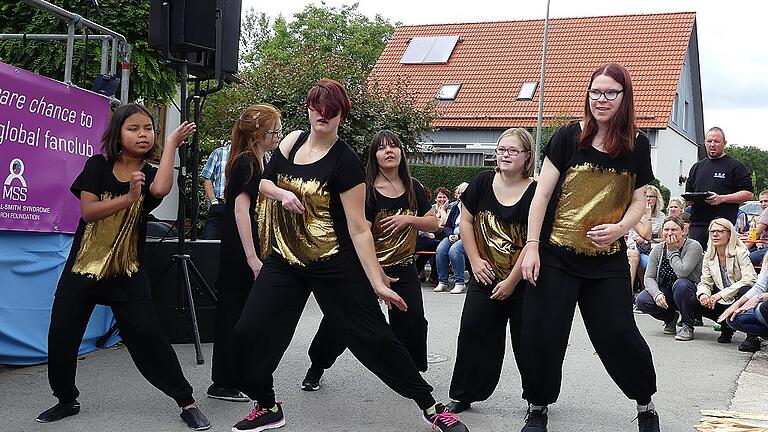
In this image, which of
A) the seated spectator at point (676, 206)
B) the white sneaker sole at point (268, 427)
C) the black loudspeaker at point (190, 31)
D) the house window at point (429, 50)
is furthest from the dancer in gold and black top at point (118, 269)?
the house window at point (429, 50)

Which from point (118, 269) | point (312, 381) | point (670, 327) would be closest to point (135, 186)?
point (118, 269)

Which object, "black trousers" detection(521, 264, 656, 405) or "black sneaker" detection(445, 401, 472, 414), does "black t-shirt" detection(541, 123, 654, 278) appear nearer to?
"black trousers" detection(521, 264, 656, 405)

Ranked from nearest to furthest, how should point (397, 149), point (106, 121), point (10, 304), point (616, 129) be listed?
1. point (616, 129)
2. point (397, 149)
3. point (10, 304)
4. point (106, 121)

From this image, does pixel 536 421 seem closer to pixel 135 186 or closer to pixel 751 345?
pixel 135 186

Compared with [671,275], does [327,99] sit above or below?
above

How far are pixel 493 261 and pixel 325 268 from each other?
119 cm

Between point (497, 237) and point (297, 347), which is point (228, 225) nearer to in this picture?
point (497, 237)

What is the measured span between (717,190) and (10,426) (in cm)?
731

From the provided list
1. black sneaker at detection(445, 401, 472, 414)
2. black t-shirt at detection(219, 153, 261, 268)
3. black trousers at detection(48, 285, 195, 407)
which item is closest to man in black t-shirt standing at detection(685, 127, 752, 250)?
black sneaker at detection(445, 401, 472, 414)

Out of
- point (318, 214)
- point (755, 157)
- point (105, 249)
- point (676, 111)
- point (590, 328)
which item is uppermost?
point (755, 157)

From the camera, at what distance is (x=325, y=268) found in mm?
4820

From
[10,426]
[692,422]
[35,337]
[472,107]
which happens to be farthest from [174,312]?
[472,107]

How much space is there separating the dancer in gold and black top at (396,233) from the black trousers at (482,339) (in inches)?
18.5

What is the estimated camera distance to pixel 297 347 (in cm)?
799
